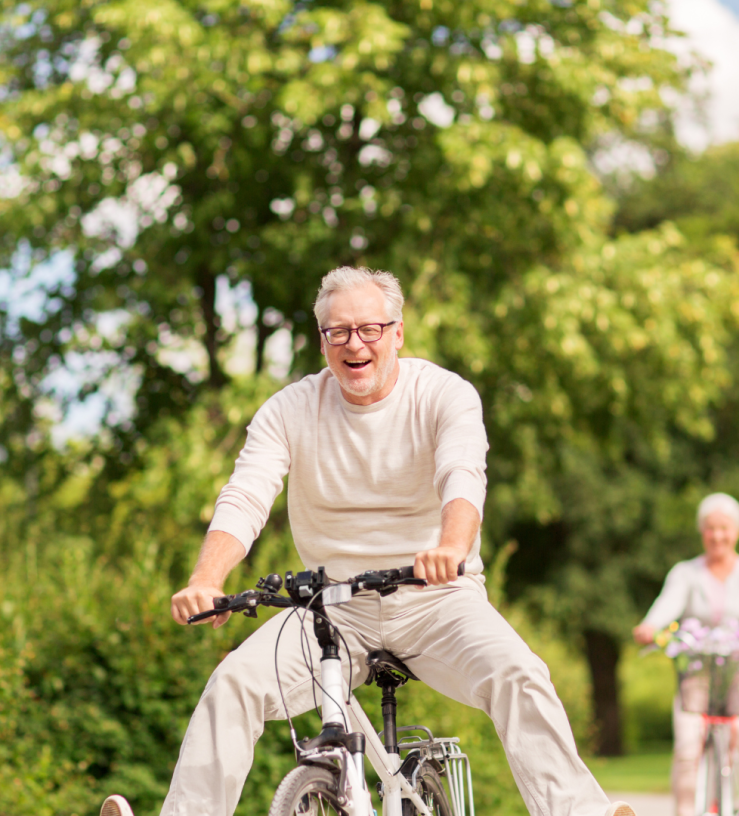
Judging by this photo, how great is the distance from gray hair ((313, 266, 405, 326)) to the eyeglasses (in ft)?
0.18

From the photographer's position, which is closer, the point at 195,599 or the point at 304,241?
the point at 195,599

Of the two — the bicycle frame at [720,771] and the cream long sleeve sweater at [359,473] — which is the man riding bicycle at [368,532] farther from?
the bicycle frame at [720,771]

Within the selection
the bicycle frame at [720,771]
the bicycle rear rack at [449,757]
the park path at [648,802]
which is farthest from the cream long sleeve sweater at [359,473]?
the park path at [648,802]

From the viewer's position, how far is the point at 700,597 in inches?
238

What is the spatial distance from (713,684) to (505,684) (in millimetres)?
3277

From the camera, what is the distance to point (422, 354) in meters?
10.1

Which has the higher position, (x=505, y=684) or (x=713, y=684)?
(x=505, y=684)

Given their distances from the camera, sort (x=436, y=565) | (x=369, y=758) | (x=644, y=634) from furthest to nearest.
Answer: (x=644, y=634)
(x=369, y=758)
(x=436, y=565)

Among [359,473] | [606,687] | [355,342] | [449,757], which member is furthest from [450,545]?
[606,687]

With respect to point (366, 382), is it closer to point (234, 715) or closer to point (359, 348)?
point (359, 348)

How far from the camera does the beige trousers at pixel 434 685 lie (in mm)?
2830

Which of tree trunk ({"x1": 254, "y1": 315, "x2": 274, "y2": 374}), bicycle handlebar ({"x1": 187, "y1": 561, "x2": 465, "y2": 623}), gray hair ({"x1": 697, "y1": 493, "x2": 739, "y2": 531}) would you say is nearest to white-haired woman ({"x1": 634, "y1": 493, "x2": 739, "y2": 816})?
gray hair ({"x1": 697, "y1": 493, "x2": 739, "y2": 531})

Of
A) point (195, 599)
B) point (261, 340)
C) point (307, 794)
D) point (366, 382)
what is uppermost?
point (261, 340)

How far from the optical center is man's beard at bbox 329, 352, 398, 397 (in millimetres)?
3279
